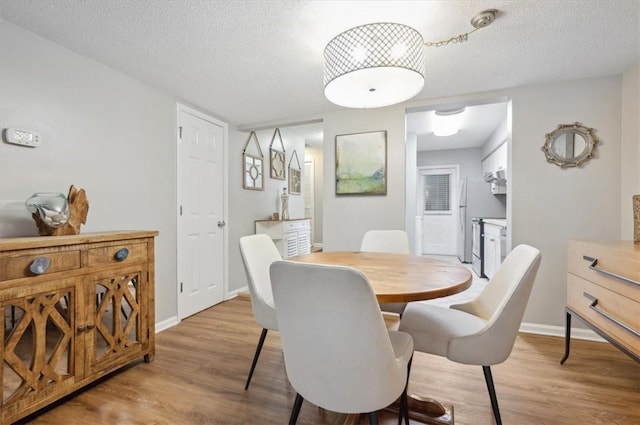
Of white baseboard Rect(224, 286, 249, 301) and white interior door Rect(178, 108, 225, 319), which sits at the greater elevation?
white interior door Rect(178, 108, 225, 319)

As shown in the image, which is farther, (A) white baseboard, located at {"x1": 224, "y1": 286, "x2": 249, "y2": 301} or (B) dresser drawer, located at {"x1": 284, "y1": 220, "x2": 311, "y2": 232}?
(B) dresser drawer, located at {"x1": 284, "y1": 220, "x2": 311, "y2": 232}

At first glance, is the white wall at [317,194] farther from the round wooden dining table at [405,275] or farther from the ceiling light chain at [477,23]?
the ceiling light chain at [477,23]

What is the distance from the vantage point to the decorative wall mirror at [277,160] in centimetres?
453

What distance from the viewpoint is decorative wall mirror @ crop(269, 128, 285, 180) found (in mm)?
4527

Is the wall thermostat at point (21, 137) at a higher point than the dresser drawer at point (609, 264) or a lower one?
higher

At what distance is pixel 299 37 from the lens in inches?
74.7

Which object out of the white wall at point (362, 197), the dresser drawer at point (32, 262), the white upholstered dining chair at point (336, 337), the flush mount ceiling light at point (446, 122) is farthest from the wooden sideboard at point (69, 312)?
the flush mount ceiling light at point (446, 122)

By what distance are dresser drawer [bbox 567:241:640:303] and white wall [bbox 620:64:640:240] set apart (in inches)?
30.3

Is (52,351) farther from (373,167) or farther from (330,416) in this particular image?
(373,167)

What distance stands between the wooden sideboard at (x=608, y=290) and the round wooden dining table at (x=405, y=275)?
2.55 ft

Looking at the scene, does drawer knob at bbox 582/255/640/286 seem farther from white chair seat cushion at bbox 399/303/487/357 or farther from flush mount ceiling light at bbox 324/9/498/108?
flush mount ceiling light at bbox 324/9/498/108

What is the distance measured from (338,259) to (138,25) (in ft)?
6.07

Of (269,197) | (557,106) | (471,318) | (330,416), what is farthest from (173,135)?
(557,106)

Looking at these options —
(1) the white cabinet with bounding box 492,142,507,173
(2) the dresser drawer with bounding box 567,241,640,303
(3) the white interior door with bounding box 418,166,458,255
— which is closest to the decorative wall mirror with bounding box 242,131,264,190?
(2) the dresser drawer with bounding box 567,241,640,303
